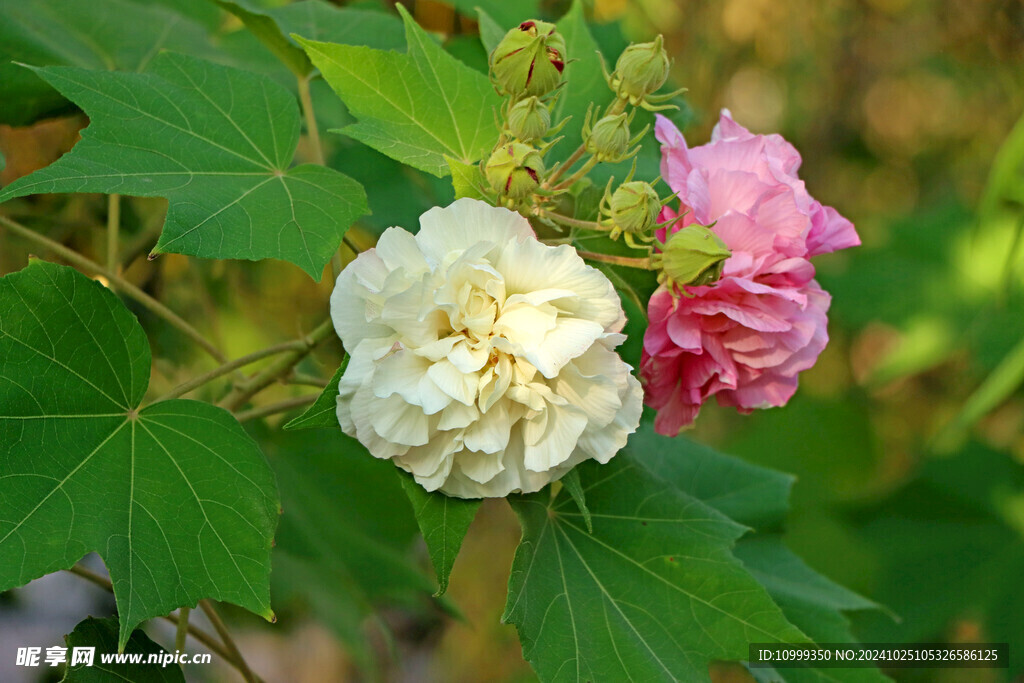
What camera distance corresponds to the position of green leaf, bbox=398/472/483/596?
24.3 inches

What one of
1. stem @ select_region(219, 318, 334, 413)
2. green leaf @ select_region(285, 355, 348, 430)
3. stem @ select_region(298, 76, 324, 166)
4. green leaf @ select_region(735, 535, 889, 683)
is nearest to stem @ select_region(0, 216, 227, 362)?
stem @ select_region(219, 318, 334, 413)

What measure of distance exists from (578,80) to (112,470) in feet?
2.06

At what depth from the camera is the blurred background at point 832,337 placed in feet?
4.36

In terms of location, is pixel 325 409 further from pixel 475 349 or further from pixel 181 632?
pixel 181 632

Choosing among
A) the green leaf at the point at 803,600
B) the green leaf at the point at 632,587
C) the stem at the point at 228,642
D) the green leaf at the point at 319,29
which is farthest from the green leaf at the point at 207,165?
the green leaf at the point at 803,600

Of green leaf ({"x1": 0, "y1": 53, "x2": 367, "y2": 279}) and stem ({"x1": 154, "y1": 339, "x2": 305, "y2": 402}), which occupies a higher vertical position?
green leaf ({"x1": 0, "y1": 53, "x2": 367, "y2": 279})

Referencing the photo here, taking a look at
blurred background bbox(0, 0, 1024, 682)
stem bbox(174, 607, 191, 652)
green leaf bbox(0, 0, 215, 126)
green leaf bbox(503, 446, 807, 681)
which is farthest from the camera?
blurred background bbox(0, 0, 1024, 682)

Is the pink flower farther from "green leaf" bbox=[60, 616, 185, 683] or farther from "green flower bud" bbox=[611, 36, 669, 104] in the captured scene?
"green leaf" bbox=[60, 616, 185, 683]

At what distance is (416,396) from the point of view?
0.60 metres

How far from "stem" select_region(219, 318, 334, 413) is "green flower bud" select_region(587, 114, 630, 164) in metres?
0.29

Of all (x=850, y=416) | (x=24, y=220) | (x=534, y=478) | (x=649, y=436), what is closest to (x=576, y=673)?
(x=534, y=478)

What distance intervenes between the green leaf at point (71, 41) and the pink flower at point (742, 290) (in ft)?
2.13

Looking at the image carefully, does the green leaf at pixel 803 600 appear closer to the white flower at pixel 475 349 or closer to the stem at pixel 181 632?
the white flower at pixel 475 349

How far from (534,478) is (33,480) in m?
0.37
